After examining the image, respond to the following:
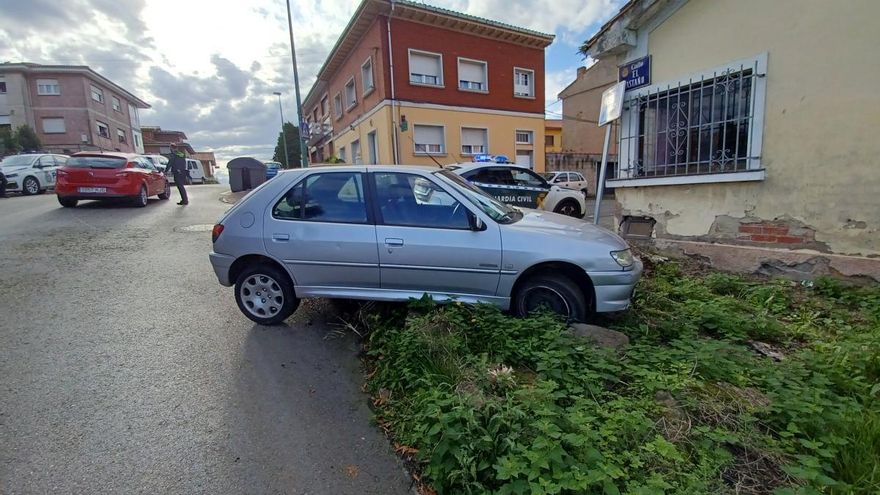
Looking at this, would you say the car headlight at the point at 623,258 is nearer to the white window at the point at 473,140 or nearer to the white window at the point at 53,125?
the white window at the point at 473,140

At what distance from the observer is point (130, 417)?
2660 mm

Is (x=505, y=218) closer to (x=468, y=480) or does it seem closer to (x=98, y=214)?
(x=468, y=480)

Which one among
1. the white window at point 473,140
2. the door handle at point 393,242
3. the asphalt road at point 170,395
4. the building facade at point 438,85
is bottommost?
the asphalt road at point 170,395

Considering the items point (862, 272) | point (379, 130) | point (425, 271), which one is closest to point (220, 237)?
point (425, 271)

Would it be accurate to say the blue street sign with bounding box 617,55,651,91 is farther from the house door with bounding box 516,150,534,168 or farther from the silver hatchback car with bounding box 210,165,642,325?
the house door with bounding box 516,150,534,168

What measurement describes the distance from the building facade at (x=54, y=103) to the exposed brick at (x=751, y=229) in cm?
4103

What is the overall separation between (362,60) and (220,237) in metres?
15.5

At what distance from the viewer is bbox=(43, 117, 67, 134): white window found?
31000mm

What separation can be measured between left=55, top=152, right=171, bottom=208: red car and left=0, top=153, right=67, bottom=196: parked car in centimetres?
640

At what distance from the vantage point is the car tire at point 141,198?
10755mm

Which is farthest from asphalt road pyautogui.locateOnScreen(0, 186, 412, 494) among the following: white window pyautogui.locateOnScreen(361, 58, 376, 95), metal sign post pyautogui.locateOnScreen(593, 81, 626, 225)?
white window pyautogui.locateOnScreen(361, 58, 376, 95)

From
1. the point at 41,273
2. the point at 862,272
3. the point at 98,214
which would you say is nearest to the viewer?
the point at 862,272

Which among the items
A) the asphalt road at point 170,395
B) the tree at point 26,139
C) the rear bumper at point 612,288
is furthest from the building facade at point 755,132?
the tree at point 26,139

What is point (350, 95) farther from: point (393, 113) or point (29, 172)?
point (29, 172)
